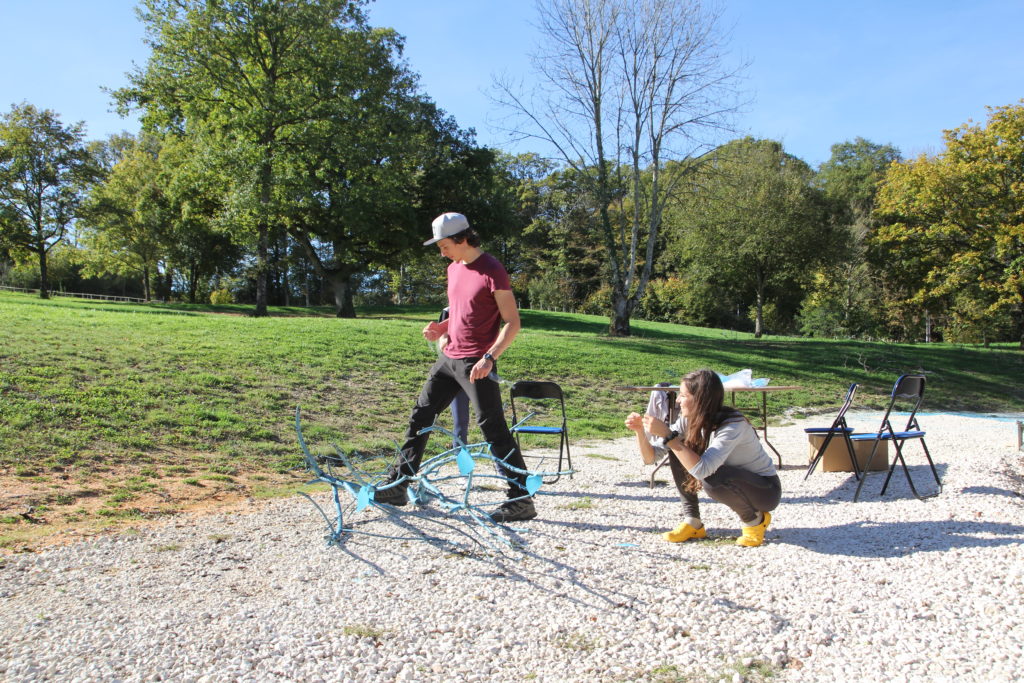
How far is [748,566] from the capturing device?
13.2 feet

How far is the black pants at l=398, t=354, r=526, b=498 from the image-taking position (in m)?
4.62

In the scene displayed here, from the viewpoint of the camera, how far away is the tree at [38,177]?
3338 cm

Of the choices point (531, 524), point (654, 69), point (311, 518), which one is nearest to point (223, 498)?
point (311, 518)

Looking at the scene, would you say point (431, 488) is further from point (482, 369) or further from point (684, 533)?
point (684, 533)

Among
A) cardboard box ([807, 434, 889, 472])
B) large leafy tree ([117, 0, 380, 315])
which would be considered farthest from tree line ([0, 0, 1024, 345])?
cardboard box ([807, 434, 889, 472])

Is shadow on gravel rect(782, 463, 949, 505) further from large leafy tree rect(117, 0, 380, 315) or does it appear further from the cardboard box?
large leafy tree rect(117, 0, 380, 315)

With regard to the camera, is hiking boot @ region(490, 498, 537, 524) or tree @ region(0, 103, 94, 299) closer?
hiking boot @ region(490, 498, 537, 524)

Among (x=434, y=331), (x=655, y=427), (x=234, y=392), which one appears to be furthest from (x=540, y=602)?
(x=234, y=392)

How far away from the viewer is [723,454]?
169 inches

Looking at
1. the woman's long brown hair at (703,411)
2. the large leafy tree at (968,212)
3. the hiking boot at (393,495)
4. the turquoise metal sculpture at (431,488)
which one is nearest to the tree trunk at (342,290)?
the large leafy tree at (968,212)

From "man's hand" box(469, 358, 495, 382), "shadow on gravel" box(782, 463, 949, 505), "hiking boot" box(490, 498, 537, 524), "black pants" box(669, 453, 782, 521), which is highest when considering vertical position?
"man's hand" box(469, 358, 495, 382)

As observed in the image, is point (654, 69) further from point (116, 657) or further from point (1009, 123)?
point (116, 657)

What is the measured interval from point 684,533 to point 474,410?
1655 millimetres

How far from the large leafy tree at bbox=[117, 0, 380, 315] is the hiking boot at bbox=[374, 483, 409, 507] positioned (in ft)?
A: 68.8
